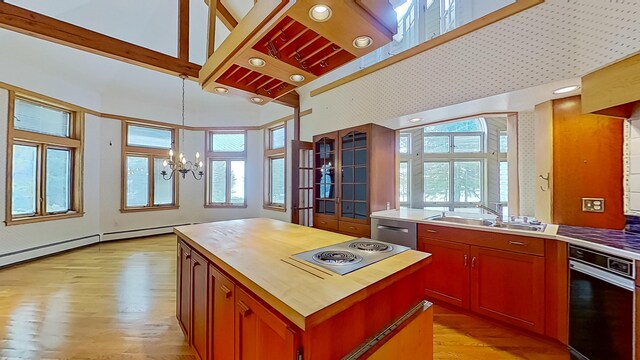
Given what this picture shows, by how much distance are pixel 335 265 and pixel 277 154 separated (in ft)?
16.3

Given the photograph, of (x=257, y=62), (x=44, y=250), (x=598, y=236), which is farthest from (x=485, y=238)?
(x=44, y=250)

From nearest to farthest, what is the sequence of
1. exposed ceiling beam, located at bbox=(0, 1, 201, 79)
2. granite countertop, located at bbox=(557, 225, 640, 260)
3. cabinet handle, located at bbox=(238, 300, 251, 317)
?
cabinet handle, located at bbox=(238, 300, 251, 317)
granite countertop, located at bbox=(557, 225, 640, 260)
exposed ceiling beam, located at bbox=(0, 1, 201, 79)

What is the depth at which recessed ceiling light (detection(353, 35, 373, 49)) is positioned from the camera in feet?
4.02

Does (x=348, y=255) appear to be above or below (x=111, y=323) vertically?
above

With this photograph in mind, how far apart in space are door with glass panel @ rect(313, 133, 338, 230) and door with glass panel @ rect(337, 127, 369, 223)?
143 millimetres

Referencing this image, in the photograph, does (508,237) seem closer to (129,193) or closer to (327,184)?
(327,184)

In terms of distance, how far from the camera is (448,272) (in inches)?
104

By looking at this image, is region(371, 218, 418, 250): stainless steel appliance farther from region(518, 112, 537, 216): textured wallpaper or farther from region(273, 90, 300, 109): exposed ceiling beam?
region(273, 90, 300, 109): exposed ceiling beam

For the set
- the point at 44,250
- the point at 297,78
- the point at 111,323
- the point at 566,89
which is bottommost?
the point at 111,323

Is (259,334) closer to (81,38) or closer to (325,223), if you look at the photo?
(325,223)

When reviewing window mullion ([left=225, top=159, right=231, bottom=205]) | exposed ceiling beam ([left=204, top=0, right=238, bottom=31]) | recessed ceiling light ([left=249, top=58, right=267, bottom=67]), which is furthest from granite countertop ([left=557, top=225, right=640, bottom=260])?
window mullion ([left=225, top=159, right=231, bottom=205])

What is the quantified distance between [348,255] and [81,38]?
11.4 ft

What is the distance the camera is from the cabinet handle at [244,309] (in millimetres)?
1173

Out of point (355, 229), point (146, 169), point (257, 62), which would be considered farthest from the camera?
point (146, 169)
